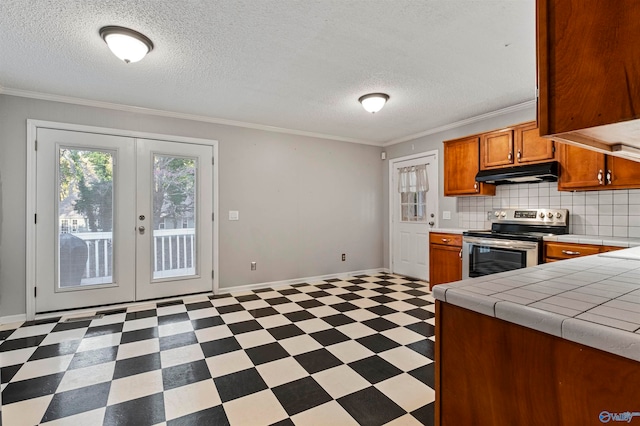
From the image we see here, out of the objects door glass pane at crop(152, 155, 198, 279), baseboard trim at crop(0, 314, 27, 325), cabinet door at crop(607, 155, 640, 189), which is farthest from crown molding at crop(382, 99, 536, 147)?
baseboard trim at crop(0, 314, 27, 325)

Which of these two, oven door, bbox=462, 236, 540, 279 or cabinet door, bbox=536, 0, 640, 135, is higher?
cabinet door, bbox=536, 0, 640, 135

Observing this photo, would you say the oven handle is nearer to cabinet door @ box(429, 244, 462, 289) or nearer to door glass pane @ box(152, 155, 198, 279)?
cabinet door @ box(429, 244, 462, 289)

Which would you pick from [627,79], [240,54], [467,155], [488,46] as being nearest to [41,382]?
[240,54]

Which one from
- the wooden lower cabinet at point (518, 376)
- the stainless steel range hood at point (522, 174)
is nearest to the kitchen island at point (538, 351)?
the wooden lower cabinet at point (518, 376)

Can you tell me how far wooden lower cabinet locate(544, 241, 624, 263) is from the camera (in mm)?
2662

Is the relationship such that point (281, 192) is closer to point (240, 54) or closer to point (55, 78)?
point (240, 54)

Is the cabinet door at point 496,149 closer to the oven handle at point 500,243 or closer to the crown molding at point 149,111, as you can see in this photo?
the oven handle at point 500,243

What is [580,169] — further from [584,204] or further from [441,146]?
[441,146]

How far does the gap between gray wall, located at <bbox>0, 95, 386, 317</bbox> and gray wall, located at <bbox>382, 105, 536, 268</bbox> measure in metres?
0.13

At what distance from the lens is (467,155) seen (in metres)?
3.99

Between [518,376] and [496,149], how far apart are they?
11.3 ft

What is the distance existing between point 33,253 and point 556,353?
4370mm

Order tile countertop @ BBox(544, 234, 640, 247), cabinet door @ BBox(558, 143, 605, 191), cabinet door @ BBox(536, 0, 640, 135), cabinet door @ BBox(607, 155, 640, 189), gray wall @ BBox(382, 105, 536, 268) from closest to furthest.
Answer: cabinet door @ BBox(536, 0, 640, 135) → tile countertop @ BBox(544, 234, 640, 247) → cabinet door @ BBox(607, 155, 640, 189) → cabinet door @ BBox(558, 143, 605, 191) → gray wall @ BBox(382, 105, 536, 268)

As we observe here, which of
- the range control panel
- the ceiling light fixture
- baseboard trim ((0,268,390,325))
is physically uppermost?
the ceiling light fixture
